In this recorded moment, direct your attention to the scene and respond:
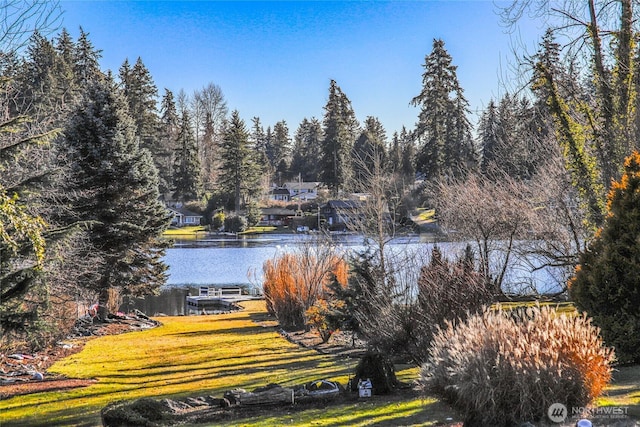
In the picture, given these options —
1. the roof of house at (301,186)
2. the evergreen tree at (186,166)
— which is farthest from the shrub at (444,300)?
the roof of house at (301,186)

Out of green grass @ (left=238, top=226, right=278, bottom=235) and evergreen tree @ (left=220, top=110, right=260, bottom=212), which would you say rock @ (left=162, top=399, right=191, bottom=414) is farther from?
evergreen tree @ (left=220, top=110, right=260, bottom=212)

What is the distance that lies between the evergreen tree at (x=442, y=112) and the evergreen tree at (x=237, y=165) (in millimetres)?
20966

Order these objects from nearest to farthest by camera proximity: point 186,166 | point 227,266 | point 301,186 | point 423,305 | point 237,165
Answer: point 423,305, point 227,266, point 237,165, point 186,166, point 301,186

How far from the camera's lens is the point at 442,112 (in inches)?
1752

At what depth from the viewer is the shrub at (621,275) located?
7.17m

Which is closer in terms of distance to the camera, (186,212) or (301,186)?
(186,212)

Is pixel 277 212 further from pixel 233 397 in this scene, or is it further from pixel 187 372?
pixel 233 397

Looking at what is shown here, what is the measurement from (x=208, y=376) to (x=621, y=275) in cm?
745

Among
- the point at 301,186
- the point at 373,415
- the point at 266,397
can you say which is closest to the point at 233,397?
the point at 266,397

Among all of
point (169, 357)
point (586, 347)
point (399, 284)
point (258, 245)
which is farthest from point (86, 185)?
point (258, 245)

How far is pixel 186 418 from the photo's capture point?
24.4ft

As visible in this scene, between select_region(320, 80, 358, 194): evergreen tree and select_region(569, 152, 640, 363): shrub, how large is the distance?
171 ft

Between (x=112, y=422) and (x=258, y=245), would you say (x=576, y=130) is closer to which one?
(x=112, y=422)

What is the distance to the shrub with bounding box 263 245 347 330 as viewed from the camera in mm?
17938
